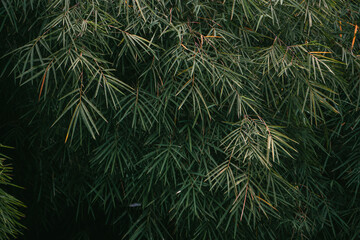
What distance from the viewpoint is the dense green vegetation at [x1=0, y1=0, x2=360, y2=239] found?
7.29 feet

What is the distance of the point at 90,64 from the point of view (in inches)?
82.9

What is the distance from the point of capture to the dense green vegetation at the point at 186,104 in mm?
2223

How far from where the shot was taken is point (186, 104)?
236 cm

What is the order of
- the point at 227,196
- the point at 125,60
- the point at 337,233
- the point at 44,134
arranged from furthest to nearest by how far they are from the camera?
the point at 337,233 < the point at 44,134 < the point at 125,60 < the point at 227,196

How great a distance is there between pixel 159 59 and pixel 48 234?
4.48 feet

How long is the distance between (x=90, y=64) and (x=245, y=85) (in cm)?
77

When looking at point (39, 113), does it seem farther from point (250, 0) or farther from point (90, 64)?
point (250, 0)

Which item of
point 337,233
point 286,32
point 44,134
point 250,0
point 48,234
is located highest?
point 250,0

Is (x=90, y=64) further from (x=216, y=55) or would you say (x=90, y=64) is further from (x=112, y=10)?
(x=216, y=55)

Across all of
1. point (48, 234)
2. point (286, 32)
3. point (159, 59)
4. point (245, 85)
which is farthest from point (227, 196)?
point (48, 234)

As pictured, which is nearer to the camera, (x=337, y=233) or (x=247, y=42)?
(x=247, y=42)

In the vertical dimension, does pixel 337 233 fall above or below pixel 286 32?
below

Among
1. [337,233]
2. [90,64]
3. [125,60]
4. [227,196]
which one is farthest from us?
[337,233]

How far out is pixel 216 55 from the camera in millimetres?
2326
